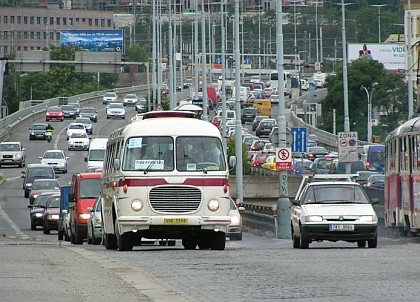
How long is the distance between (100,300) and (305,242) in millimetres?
11635

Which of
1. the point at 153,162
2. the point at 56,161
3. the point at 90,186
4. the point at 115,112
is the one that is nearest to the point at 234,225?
the point at 90,186

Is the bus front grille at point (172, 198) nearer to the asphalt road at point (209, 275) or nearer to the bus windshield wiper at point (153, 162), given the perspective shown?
the bus windshield wiper at point (153, 162)

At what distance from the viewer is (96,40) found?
143 m

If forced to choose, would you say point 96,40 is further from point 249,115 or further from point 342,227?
point 342,227

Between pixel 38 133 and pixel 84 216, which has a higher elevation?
pixel 38 133

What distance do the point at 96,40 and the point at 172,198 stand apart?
12255 cm

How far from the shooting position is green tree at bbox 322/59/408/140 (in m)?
106

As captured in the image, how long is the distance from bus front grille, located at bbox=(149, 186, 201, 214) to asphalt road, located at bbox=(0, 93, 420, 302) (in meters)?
0.80

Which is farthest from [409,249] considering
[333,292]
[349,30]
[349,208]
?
[349,30]

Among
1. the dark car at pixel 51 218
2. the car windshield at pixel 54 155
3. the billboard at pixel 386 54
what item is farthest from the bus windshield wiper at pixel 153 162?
the billboard at pixel 386 54

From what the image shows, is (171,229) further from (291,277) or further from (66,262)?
(291,277)

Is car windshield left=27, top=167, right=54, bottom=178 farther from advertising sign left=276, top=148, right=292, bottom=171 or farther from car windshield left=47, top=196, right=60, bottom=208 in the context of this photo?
advertising sign left=276, top=148, right=292, bottom=171

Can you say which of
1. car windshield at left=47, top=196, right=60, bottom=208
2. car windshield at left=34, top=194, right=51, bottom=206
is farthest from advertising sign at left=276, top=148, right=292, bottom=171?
car windshield at left=34, top=194, right=51, bottom=206

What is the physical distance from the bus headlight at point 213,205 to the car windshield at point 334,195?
3.02 m
